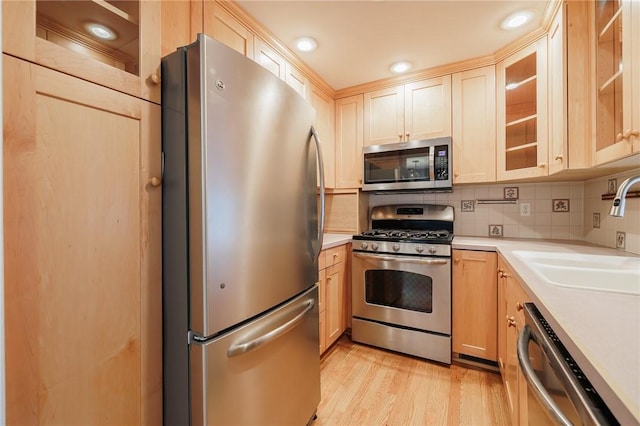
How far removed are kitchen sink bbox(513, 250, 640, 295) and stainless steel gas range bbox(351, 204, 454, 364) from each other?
25.2 inches

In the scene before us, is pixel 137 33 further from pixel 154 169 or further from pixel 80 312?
pixel 80 312

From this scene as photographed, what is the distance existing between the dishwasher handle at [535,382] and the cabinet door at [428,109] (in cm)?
187

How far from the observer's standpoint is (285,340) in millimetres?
1220

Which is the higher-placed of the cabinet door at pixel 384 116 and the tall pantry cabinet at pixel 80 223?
the cabinet door at pixel 384 116

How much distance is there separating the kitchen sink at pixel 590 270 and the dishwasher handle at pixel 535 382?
0.23m

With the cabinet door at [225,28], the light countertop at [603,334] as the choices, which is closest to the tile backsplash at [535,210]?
the light countertop at [603,334]

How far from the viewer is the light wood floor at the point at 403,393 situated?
4.94 feet

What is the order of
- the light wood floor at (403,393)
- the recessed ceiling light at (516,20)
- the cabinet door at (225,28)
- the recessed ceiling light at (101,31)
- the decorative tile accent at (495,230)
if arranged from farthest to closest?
the decorative tile accent at (495,230)
the recessed ceiling light at (516,20)
the light wood floor at (403,393)
the cabinet door at (225,28)
the recessed ceiling light at (101,31)

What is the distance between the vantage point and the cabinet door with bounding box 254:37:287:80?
1717 mm

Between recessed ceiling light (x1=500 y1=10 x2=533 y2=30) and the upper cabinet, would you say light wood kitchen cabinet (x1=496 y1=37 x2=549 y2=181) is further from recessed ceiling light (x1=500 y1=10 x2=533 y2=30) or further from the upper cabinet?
the upper cabinet

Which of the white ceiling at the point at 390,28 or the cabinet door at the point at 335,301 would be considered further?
the cabinet door at the point at 335,301

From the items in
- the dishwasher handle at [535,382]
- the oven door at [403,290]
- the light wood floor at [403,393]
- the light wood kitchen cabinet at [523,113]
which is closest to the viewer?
the dishwasher handle at [535,382]

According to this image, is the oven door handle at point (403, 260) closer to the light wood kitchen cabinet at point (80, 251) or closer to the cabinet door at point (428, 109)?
the cabinet door at point (428, 109)

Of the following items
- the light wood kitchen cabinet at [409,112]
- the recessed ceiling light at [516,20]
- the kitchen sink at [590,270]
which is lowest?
the kitchen sink at [590,270]
